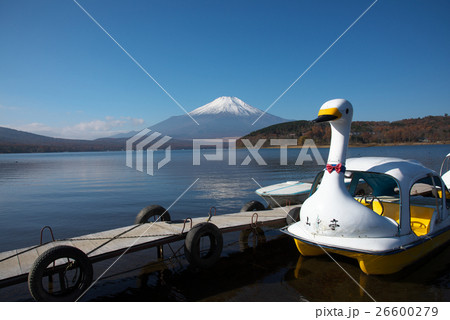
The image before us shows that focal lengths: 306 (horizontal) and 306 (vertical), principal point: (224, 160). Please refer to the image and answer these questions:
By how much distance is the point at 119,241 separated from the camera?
7.80 m

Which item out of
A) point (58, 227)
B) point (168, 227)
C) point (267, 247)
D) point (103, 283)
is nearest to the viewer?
point (103, 283)

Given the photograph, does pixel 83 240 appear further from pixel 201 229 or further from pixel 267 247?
pixel 267 247

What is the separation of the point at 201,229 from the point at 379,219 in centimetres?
438

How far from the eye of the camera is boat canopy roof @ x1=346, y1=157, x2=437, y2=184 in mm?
7351

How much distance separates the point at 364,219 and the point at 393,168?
1757 millimetres

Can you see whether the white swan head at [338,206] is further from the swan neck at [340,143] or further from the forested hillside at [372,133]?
the forested hillside at [372,133]

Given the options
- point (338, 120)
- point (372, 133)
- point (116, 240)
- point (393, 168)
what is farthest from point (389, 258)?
point (372, 133)

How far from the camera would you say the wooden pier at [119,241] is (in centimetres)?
613

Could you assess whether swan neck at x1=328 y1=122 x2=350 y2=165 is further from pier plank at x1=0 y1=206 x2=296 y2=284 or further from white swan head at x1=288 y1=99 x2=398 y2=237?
pier plank at x1=0 y1=206 x2=296 y2=284

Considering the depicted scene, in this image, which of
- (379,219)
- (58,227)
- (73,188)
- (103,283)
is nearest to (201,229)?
(103,283)

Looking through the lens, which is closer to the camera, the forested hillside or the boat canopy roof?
the boat canopy roof

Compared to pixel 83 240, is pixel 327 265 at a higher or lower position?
lower

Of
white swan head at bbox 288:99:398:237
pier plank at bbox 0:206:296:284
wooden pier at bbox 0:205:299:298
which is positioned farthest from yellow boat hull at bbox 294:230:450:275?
pier plank at bbox 0:206:296:284

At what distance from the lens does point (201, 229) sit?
832 centimetres
